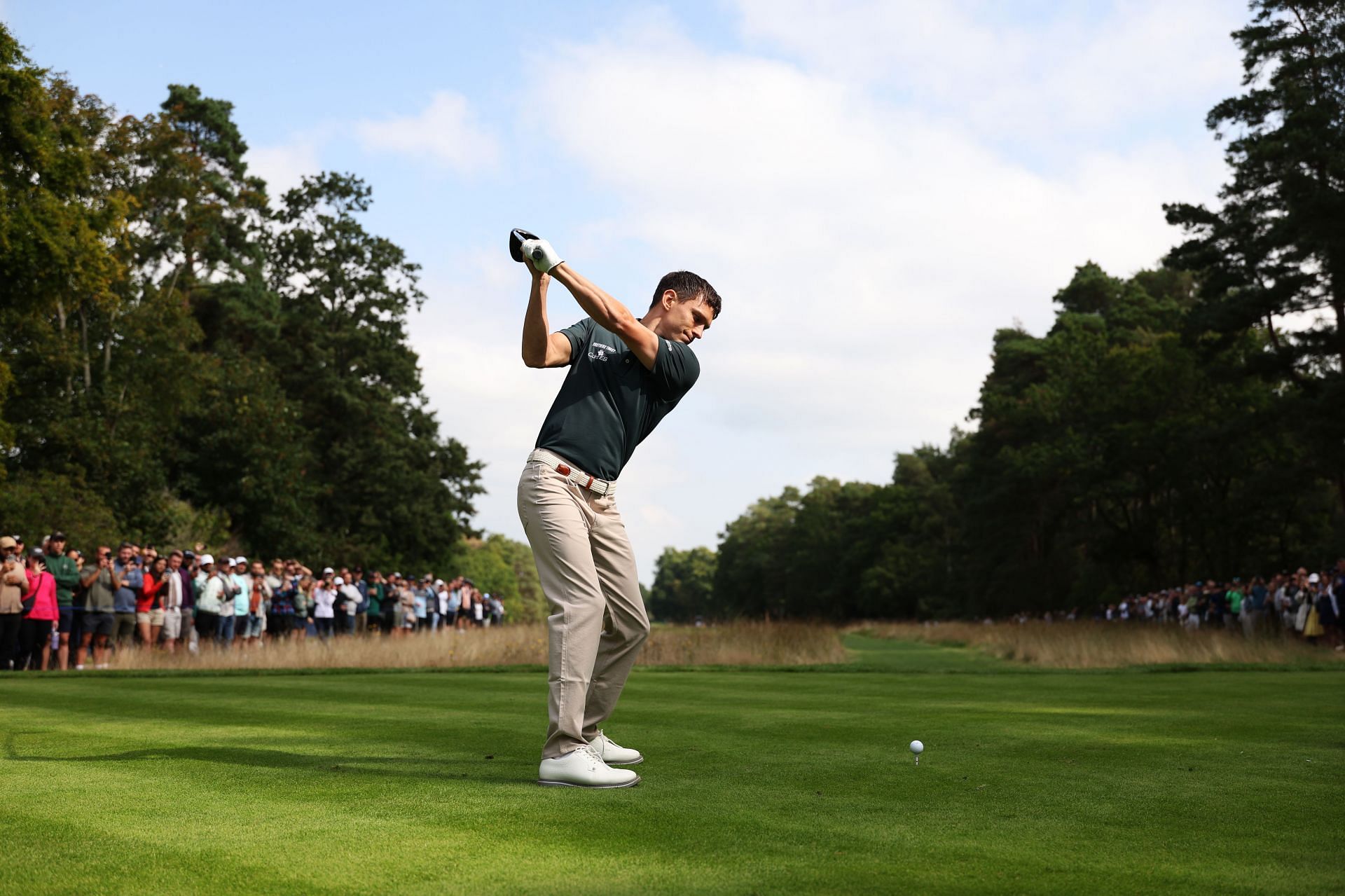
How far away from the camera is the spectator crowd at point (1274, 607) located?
25.1 meters

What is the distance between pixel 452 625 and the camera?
37531mm

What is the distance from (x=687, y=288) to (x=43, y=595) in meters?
15.4

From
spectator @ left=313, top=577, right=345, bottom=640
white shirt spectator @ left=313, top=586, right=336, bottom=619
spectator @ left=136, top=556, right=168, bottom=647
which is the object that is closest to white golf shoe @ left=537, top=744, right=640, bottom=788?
spectator @ left=136, top=556, right=168, bottom=647

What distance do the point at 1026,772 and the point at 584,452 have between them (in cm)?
258

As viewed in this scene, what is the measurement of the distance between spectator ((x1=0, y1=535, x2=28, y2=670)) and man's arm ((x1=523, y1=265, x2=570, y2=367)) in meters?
14.4

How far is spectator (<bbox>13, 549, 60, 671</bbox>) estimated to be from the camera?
18.2 m

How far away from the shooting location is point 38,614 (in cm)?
1848

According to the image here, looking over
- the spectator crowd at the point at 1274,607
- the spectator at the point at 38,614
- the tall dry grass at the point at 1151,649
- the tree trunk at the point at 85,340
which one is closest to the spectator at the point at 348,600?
the spectator at the point at 38,614

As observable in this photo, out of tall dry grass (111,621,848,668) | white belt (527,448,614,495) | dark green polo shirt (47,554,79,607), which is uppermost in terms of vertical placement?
white belt (527,448,614,495)

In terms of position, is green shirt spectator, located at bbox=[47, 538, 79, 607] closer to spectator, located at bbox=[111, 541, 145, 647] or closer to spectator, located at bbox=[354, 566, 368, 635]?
spectator, located at bbox=[111, 541, 145, 647]

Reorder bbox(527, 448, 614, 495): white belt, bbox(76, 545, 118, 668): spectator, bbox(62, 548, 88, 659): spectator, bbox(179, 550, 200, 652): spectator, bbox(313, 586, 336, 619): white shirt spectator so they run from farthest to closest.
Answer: bbox(313, 586, 336, 619): white shirt spectator → bbox(179, 550, 200, 652): spectator → bbox(62, 548, 88, 659): spectator → bbox(76, 545, 118, 668): spectator → bbox(527, 448, 614, 495): white belt

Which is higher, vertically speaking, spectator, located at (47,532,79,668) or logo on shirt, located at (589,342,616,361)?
logo on shirt, located at (589,342,616,361)

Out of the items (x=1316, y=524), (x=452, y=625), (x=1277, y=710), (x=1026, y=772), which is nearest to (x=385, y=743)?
(x=1026, y=772)

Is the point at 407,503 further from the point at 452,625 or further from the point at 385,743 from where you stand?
the point at 385,743
